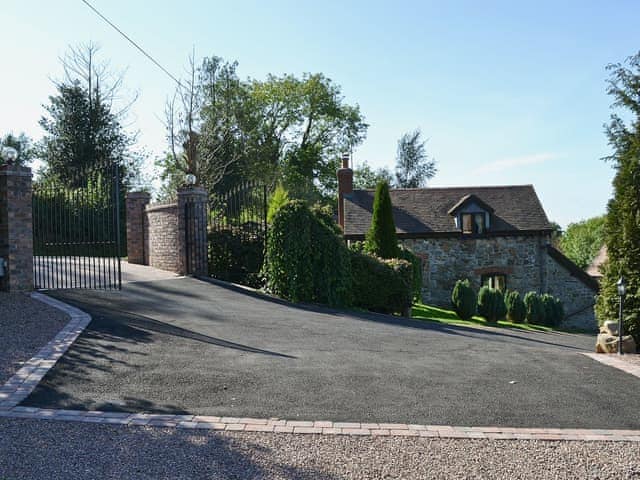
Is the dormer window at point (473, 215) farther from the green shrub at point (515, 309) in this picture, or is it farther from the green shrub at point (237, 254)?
the green shrub at point (237, 254)

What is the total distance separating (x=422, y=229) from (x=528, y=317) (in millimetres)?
6206

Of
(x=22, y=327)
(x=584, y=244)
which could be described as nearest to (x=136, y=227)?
(x=22, y=327)

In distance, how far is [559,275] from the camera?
26125 millimetres

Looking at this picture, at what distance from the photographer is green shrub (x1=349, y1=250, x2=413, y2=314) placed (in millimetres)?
14406

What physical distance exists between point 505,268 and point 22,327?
72.8 feet

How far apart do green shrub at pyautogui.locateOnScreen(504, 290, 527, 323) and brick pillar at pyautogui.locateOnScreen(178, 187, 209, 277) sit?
13.8 m

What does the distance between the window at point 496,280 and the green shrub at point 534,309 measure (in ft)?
9.85

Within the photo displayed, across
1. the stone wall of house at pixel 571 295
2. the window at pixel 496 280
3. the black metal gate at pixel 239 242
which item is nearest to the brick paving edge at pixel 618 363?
the black metal gate at pixel 239 242

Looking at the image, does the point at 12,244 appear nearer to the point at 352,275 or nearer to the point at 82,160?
the point at 352,275

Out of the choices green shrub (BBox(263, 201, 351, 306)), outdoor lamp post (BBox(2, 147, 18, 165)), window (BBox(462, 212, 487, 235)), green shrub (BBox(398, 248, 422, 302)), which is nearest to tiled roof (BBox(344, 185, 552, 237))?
window (BBox(462, 212, 487, 235))

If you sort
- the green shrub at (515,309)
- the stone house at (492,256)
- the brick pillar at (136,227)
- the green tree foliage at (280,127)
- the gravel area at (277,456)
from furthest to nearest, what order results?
the green tree foliage at (280,127)
the stone house at (492,256)
the green shrub at (515,309)
the brick pillar at (136,227)
the gravel area at (277,456)

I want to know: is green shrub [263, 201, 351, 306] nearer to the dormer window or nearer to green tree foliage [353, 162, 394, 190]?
the dormer window

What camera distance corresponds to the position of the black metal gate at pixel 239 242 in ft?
48.0

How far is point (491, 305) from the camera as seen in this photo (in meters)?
22.1
